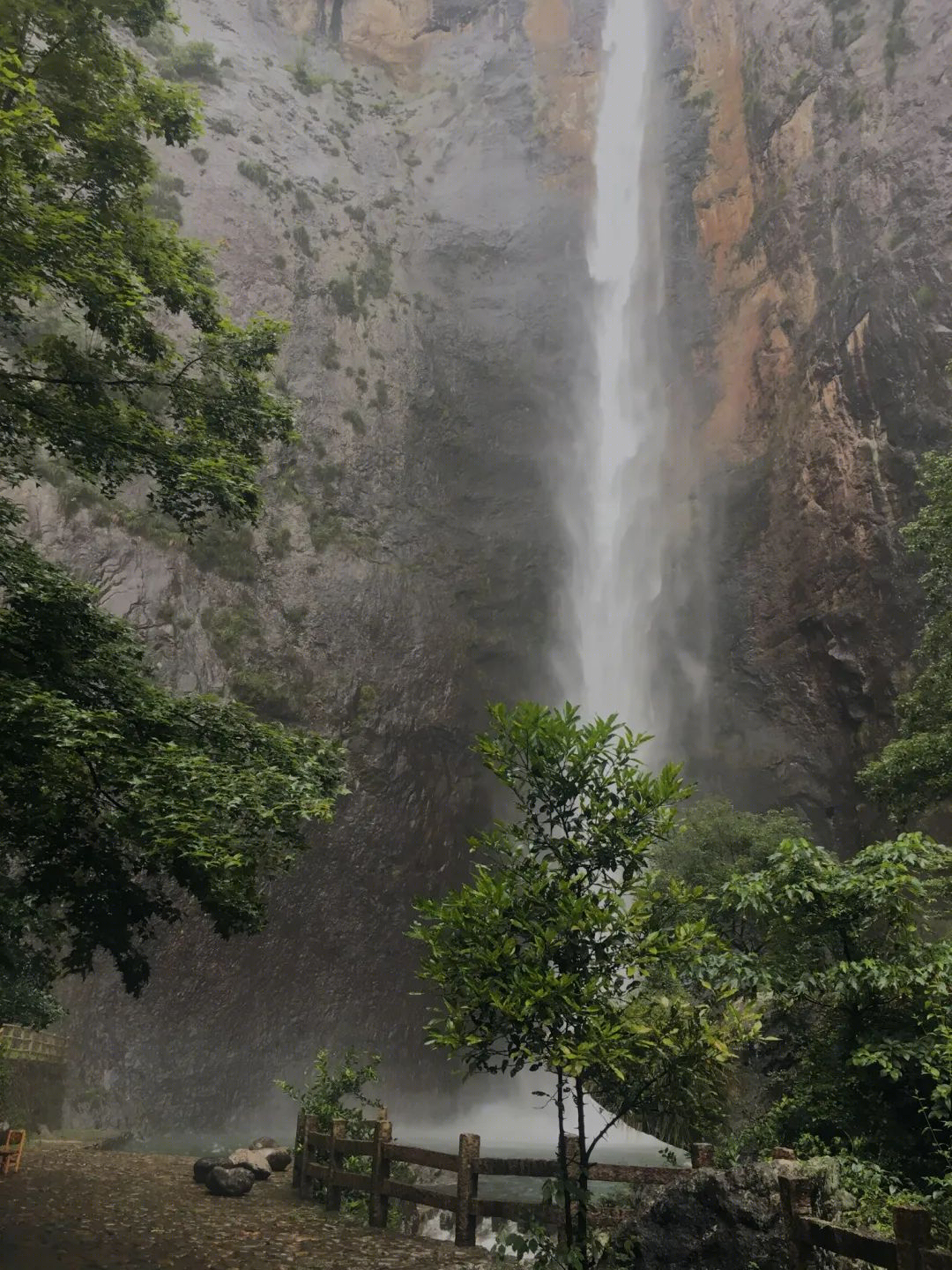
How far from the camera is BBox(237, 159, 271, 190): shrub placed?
3978 centimetres

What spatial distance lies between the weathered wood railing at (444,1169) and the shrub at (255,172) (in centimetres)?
4136

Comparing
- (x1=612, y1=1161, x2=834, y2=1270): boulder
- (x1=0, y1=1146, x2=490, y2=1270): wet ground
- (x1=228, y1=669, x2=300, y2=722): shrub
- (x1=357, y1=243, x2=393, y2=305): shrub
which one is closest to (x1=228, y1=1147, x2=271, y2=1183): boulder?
(x1=0, y1=1146, x2=490, y2=1270): wet ground

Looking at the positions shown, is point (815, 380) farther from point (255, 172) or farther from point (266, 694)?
point (255, 172)

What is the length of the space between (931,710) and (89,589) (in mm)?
13298

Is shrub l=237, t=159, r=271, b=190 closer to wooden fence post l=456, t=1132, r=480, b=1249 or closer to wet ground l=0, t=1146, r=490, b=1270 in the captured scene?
wet ground l=0, t=1146, r=490, b=1270

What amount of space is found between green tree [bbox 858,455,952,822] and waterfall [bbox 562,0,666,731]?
17.6 m

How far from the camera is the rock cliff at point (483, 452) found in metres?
25.3

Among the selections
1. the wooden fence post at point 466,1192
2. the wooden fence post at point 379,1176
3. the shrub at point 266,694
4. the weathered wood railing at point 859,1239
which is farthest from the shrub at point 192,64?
the weathered wood railing at point 859,1239

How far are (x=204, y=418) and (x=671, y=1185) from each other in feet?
30.9

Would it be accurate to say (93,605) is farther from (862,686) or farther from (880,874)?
(862,686)

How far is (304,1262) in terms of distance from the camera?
7844 mm

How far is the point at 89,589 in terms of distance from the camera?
8.73m

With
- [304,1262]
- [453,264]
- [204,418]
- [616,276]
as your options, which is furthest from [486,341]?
[304,1262]

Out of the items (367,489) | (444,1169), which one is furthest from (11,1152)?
(367,489)
